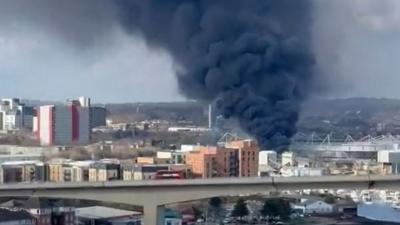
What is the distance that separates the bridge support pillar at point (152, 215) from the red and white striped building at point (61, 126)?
13753 mm

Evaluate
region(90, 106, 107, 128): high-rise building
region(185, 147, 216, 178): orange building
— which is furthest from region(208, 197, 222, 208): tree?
region(90, 106, 107, 128): high-rise building

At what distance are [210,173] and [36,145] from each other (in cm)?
938

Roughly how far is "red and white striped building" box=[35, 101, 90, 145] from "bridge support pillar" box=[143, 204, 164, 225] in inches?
541

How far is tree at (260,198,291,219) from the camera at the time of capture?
11172 mm

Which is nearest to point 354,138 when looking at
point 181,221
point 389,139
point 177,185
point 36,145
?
point 389,139

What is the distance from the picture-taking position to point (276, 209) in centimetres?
1145

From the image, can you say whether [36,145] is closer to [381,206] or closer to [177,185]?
[381,206]

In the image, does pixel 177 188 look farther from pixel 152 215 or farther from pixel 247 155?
pixel 247 155

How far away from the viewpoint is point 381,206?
1234 centimetres

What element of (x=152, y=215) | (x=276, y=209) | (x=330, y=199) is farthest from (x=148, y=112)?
(x=152, y=215)

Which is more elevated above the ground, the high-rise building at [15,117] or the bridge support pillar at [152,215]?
the high-rise building at [15,117]

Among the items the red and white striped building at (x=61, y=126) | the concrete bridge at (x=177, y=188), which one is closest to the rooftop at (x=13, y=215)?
the concrete bridge at (x=177, y=188)

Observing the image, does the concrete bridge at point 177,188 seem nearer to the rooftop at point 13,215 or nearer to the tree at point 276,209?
the rooftop at point 13,215

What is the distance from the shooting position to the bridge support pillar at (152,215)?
8.02m
